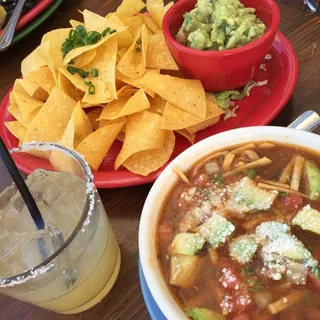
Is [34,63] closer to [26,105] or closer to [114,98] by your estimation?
[26,105]

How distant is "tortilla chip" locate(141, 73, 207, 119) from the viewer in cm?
148

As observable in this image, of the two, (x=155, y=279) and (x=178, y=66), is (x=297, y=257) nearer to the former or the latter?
(x=155, y=279)

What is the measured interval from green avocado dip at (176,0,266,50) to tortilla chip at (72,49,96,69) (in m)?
0.31

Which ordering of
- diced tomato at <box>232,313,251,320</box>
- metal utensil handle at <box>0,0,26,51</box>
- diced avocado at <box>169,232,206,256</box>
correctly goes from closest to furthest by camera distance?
1. diced tomato at <box>232,313,251,320</box>
2. diced avocado at <box>169,232,206,256</box>
3. metal utensil handle at <box>0,0,26,51</box>

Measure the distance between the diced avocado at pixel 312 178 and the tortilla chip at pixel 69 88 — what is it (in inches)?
34.8

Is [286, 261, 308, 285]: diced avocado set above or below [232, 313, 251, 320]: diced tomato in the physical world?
above

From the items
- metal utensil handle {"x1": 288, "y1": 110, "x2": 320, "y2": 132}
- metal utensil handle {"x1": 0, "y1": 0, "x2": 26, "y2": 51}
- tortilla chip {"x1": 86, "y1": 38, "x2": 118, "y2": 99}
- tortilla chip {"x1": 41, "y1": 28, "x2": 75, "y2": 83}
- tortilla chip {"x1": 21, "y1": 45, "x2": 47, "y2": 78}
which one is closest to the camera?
metal utensil handle {"x1": 288, "y1": 110, "x2": 320, "y2": 132}

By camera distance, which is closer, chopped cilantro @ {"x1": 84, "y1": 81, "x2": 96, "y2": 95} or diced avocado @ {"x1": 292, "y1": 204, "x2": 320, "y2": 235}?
diced avocado @ {"x1": 292, "y1": 204, "x2": 320, "y2": 235}

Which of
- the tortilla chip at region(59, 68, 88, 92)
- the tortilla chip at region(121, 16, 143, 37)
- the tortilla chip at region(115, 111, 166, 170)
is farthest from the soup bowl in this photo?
the tortilla chip at region(121, 16, 143, 37)

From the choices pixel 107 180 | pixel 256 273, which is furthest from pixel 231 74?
pixel 256 273

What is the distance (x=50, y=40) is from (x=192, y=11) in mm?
531

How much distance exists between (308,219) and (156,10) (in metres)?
1.08

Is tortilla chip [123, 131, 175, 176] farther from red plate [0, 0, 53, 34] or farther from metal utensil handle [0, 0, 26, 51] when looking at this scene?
red plate [0, 0, 53, 34]

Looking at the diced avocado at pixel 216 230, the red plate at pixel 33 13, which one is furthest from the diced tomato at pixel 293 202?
the red plate at pixel 33 13
